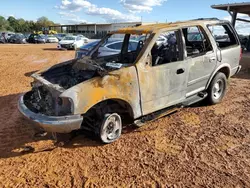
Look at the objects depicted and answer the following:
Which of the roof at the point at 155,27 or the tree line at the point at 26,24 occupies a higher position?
the tree line at the point at 26,24

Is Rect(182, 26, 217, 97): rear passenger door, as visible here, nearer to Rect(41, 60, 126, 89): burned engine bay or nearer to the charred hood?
Rect(41, 60, 126, 89): burned engine bay

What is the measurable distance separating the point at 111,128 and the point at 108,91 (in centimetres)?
75

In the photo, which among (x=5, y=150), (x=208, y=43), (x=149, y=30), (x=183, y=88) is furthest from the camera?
(x=208, y=43)

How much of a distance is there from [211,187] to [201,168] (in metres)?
0.42

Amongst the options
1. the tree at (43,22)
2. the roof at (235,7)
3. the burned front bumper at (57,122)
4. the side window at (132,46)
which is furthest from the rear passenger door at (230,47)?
the tree at (43,22)

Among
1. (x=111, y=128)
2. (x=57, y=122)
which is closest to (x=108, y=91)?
(x=111, y=128)

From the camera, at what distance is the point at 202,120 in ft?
17.5

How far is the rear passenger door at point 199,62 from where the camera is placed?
5.17 meters

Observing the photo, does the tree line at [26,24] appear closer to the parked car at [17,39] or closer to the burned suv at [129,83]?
the parked car at [17,39]

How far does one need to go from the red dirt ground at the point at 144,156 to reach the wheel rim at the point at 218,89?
809 mm

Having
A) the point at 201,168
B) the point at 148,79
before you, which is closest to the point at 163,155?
the point at 201,168

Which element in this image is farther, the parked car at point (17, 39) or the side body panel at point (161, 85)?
the parked car at point (17, 39)

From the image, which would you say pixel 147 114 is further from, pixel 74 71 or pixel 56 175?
pixel 56 175

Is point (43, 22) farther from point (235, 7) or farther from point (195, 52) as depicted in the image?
point (195, 52)
